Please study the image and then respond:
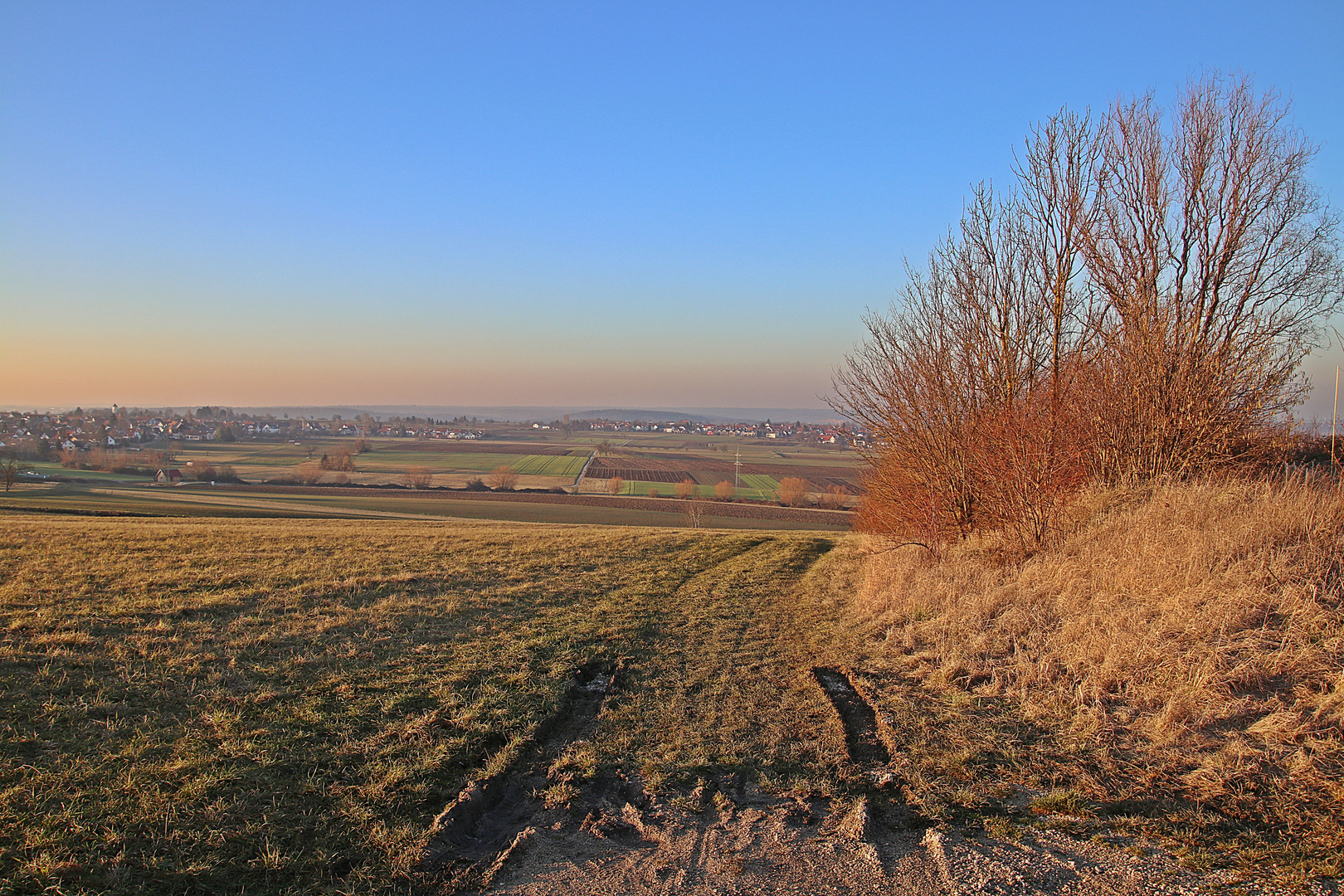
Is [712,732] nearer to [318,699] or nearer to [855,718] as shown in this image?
[855,718]

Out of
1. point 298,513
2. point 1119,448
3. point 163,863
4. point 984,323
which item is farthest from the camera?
point 298,513

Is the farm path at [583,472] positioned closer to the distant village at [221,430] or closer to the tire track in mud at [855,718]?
the distant village at [221,430]

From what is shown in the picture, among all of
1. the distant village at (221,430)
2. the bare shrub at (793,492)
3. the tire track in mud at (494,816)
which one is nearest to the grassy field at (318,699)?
the tire track in mud at (494,816)

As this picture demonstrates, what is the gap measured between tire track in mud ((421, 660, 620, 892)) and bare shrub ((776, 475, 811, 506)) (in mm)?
51901

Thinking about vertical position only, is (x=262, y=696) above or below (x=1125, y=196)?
below

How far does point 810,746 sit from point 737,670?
1.98 metres

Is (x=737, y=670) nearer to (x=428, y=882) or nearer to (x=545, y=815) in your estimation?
(x=545, y=815)

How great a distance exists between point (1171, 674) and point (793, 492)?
5308 centimetres

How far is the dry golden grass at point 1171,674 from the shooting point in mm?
3959

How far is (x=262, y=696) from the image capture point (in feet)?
17.9

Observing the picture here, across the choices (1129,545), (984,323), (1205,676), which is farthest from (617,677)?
(984,323)

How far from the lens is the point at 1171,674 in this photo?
5332 mm

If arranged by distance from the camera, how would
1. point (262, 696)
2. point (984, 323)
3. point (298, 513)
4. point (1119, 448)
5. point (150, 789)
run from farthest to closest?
point (298, 513)
point (984, 323)
point (1119, 448)
point (262, 696)
point (150, 789)

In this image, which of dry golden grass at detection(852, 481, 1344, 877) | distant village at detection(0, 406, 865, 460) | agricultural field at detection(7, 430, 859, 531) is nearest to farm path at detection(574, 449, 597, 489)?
agricultural field at detection(7, 430, 859, 531)
